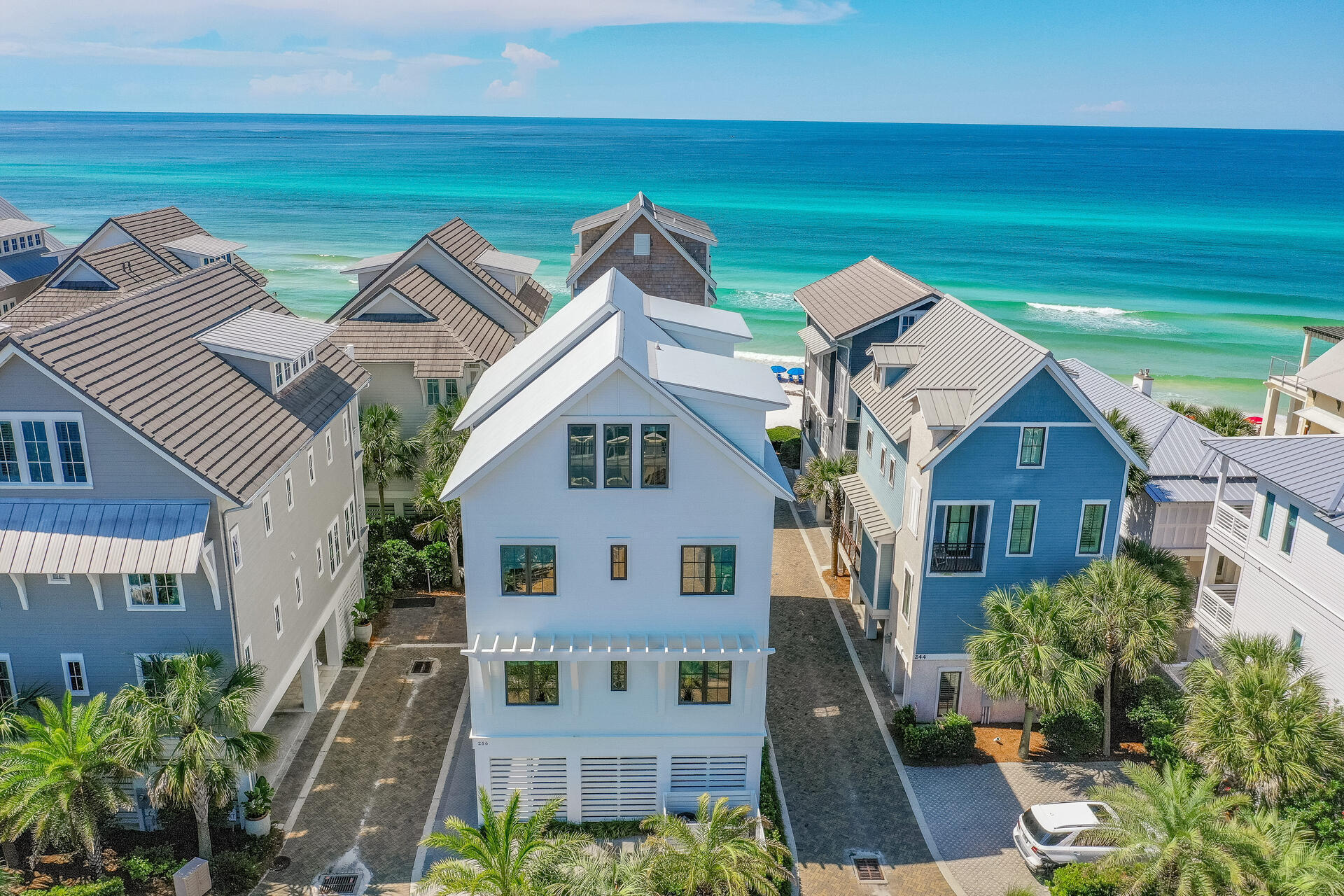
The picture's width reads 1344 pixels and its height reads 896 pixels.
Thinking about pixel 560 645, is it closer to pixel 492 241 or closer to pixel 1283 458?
pixel 1283 458

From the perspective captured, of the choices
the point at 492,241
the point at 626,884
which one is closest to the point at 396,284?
the point at 626,884

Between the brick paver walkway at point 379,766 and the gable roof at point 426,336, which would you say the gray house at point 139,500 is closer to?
the brick paver walkway at point 379,766

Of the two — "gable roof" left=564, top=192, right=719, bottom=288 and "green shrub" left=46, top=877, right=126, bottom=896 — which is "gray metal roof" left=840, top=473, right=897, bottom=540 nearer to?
"gable roof" left=564, top=192, right=719, bottom=288

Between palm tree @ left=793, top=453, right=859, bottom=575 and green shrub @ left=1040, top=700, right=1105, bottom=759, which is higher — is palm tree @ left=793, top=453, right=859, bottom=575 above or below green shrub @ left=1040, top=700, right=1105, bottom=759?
above

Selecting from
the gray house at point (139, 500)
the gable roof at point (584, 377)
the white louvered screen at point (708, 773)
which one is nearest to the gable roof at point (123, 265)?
the gray house at point (139, 500)

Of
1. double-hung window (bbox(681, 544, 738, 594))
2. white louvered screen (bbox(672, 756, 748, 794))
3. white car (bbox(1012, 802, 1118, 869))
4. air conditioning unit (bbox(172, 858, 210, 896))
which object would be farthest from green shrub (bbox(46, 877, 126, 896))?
white car (bbox(1012, 802, 1118, 869))

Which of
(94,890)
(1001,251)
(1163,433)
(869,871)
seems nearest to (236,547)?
(94,890)
